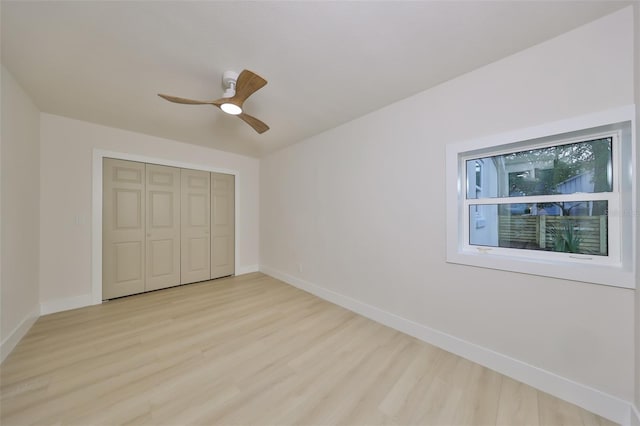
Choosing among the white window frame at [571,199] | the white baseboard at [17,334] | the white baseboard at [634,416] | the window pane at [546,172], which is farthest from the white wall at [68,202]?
the white baseboard at [634,416]

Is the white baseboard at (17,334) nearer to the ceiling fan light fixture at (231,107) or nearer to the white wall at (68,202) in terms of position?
the white wall at (68,202)

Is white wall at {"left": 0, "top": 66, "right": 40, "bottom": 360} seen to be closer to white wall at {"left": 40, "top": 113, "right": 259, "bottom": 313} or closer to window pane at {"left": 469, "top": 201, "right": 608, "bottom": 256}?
white wall at {"left": 40, "top": 113, "right": 259, "bottom": 313}

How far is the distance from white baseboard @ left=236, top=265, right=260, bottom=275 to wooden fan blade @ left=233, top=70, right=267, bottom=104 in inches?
135

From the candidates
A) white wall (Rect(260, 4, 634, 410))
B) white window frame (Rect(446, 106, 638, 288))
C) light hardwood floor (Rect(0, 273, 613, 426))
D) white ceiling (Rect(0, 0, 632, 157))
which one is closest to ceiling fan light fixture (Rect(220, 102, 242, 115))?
white ceiling (Rect(0, 0, 632, 157))

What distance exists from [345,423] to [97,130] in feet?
14.3

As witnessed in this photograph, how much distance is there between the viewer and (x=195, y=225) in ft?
12.9

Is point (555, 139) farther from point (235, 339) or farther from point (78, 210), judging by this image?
point (78, 210)

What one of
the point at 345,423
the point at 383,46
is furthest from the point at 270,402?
the point at 383,46

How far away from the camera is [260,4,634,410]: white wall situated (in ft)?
4.57

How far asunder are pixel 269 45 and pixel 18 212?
9.45 ft

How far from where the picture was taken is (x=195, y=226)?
3.93 meters

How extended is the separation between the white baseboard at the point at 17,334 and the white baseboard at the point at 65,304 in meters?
0.12

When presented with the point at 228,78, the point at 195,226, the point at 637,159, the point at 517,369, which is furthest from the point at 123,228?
the point at 637,159

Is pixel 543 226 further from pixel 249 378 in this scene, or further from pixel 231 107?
pixel 231 107
